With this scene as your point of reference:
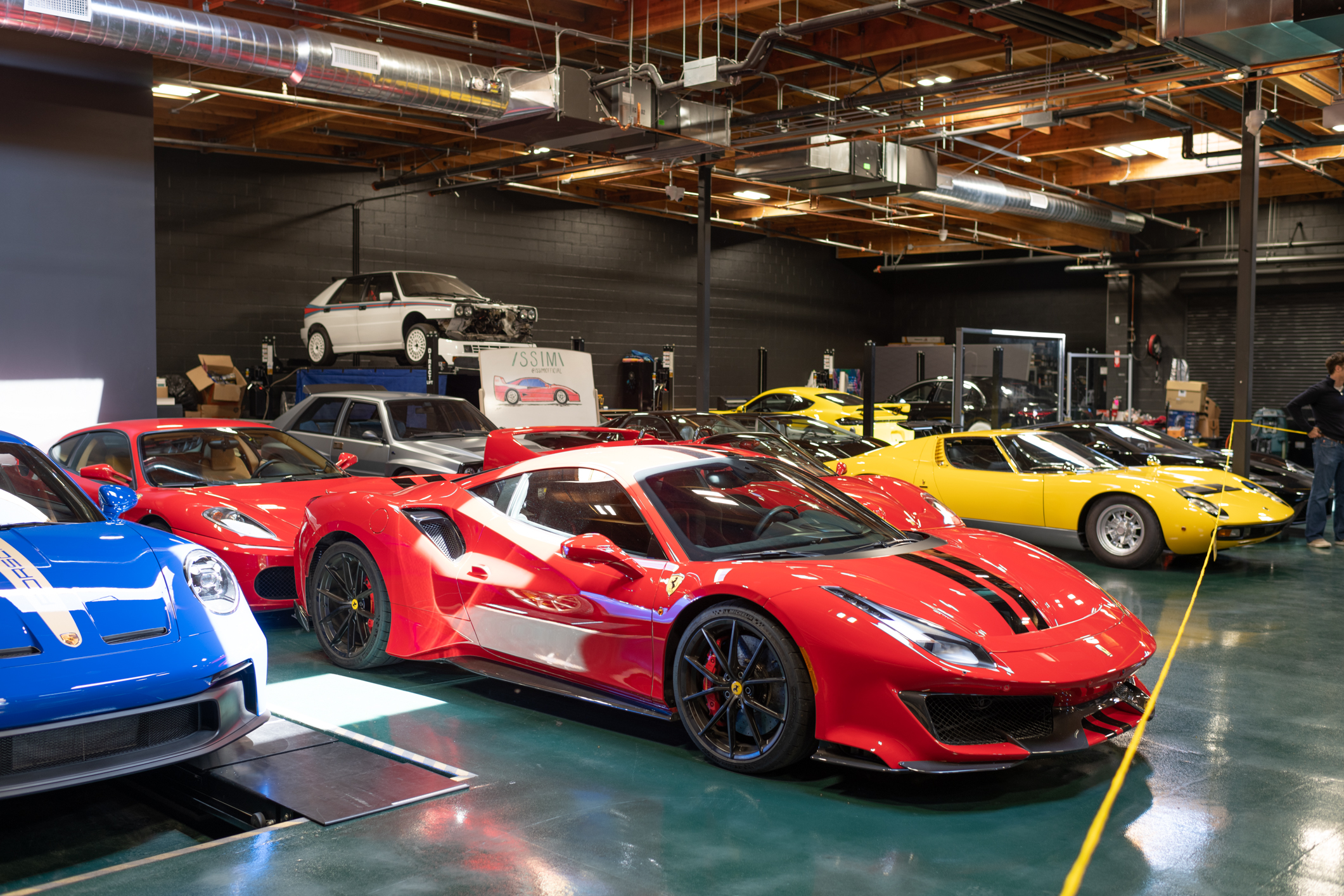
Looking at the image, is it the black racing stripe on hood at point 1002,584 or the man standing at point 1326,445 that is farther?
the man standing at point 1326,445

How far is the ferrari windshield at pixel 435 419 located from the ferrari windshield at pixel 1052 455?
16.1ft

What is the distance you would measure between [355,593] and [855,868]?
2.95 metres

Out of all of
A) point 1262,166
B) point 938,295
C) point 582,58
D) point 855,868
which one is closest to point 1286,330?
point 1262,166

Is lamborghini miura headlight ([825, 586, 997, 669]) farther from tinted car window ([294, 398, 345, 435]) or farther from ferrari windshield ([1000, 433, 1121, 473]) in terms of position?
tinted car window ([294, 398, 345, 435])

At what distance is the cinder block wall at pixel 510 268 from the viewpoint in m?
16.6

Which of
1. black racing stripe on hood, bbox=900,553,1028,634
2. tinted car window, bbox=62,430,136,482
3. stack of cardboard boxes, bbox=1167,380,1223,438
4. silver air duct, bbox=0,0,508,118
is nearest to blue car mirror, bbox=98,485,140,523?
tinted car window, bbox=62,430,136,482

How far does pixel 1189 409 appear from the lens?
1644 centimetres

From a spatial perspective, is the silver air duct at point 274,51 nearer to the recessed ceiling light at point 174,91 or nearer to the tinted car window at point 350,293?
the recessed ceiling light at point 174,91

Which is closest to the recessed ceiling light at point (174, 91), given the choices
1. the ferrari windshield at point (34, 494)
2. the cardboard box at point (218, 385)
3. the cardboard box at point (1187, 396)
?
the cardboard box at point (218, 385)

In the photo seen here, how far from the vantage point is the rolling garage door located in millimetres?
20547

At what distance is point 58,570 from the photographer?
3346 millimetres

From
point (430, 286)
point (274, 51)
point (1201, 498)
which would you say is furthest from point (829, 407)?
point (274, 51)

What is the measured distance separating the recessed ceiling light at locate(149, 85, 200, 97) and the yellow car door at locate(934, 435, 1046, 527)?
924 centimetres

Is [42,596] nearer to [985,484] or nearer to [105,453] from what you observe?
[105,453]
